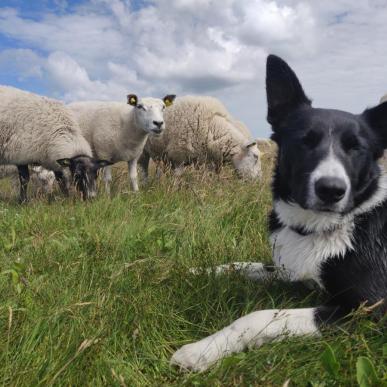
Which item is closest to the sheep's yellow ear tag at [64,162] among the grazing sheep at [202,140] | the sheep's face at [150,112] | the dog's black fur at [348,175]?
the sheep's face at [150,112]

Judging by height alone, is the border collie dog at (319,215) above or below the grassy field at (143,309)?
above

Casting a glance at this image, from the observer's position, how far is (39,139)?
29.1 feet

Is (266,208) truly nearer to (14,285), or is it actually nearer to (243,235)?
(243,235)

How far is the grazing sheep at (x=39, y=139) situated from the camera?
8742mm

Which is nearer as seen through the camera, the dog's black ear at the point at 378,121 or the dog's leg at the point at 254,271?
the dog's black ear at the point at 378,121

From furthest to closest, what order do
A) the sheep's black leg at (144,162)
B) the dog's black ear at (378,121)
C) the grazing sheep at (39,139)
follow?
1. the sheep's black leg at (144,162)
2. the grazing sheep at (39,139)
3. the dog's black ear at (378,121)

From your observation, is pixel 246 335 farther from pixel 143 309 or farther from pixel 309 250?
pixel 309 250

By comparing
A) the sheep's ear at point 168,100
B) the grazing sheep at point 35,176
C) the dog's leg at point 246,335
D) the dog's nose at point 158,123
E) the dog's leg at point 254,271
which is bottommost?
the grazing sheep at point 35,176

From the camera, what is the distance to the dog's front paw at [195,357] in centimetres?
220

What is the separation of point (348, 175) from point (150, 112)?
777 centimetres

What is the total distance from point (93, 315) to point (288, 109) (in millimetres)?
1928

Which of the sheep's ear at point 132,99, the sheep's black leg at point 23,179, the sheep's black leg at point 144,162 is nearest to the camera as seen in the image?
the sheep's black leg at point 23,179

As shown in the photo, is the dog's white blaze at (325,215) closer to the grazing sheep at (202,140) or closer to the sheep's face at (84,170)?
the sheep's face at (84,170)

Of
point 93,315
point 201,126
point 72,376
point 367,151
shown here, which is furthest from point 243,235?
point 201,126
